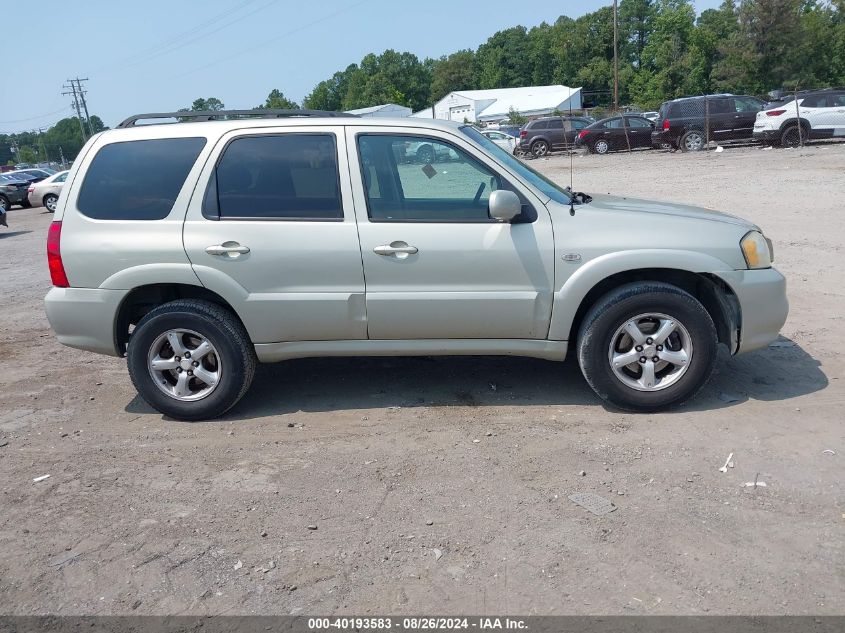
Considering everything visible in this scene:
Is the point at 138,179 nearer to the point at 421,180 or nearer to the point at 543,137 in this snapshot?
the point at 421,180

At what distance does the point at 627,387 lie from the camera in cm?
484

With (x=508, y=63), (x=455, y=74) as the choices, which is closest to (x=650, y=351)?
(x=508, y=63)

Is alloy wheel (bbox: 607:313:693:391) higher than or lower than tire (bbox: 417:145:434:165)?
lower

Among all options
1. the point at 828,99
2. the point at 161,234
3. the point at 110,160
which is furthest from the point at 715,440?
the point at 828,99

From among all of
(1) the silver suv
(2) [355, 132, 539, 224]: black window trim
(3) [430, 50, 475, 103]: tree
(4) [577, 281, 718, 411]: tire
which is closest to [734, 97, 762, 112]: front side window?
(1) the silver suv

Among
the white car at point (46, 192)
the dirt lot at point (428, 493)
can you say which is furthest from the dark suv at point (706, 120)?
the dirt lot at point (428, 493)

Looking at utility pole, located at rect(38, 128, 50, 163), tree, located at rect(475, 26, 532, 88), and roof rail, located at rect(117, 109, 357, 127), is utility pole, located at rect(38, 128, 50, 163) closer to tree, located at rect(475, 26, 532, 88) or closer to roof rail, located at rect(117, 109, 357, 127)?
tree, located at rect(475, 26, 532, 88)

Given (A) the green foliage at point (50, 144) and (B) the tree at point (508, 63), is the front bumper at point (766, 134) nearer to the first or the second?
(B) the tree at point (508, 63)

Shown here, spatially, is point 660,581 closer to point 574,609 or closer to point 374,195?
point 574,609

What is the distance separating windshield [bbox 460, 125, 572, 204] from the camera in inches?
197

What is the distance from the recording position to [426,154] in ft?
16.3

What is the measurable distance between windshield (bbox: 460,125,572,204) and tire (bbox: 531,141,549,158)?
29.3 metres

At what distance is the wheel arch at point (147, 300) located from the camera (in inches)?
201

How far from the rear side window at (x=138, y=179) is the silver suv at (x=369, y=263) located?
0.5 inches
